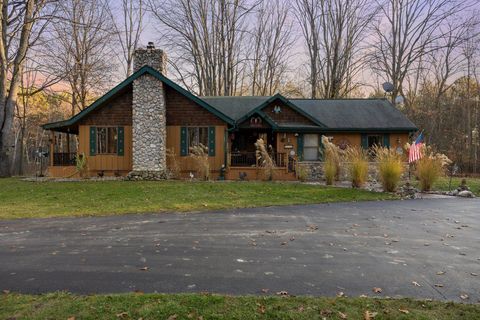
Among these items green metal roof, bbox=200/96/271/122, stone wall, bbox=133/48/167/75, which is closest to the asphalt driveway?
stone wall, bbox=133/48/167/75

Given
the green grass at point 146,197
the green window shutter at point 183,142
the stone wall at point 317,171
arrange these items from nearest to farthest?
the green grass at point 146,197, the stone wall at point 317,171, the green window shutter at point 183,142

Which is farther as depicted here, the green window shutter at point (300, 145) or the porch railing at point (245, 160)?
the green window shutter at point (300, 145)

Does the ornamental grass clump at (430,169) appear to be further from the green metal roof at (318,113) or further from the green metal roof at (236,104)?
the green metal roof at (236,104)

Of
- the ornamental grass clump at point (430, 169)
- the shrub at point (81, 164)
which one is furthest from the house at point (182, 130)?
the ornamental grass clump at point (430, 169)

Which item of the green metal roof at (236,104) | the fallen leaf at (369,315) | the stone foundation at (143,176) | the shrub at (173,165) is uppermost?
the green metal roof at (236,104)

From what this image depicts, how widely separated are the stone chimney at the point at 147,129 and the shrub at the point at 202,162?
1.55 meters

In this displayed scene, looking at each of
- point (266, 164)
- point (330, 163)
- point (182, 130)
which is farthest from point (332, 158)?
point (182, 130)

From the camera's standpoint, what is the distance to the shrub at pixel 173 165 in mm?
16750

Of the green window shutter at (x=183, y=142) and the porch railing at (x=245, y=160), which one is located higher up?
the green window shutter at (x=183, y=142)

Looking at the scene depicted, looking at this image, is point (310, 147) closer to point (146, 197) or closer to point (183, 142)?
point (183, 142)

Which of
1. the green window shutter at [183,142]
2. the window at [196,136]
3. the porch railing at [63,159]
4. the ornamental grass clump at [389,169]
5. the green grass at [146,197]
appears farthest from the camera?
the porch railing at [63,159]

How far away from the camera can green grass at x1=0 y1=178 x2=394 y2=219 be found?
911cm

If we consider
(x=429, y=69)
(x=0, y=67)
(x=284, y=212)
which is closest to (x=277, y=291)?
(x=284, y=212)

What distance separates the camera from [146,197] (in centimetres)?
1099
